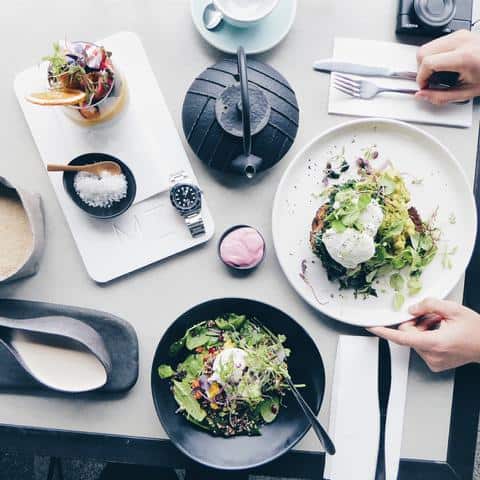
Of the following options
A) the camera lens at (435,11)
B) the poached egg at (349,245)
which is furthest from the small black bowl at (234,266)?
the camera lens at (435,11)

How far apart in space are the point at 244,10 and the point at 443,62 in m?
0.34

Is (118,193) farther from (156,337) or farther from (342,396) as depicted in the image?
(342,396)

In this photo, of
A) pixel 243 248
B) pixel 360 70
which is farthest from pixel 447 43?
pixel 243 248

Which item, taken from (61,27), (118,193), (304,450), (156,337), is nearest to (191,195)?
(118,193)

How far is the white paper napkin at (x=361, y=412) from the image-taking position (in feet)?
3.33

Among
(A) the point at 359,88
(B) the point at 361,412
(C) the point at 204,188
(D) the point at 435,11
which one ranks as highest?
(D) the point at 435,11

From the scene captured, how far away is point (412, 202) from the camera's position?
1052 mm

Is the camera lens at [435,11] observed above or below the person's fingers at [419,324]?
above

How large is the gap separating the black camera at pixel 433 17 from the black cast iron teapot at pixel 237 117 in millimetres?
233

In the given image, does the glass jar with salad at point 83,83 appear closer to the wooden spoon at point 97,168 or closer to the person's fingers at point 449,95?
the wooden spoon at point 97,168

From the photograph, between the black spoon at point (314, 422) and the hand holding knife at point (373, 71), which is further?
the hand holding knife at point (373, 71)

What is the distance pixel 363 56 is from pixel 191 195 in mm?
379

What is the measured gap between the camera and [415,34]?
1.05 meters

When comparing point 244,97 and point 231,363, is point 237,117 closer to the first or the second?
point 244,97
